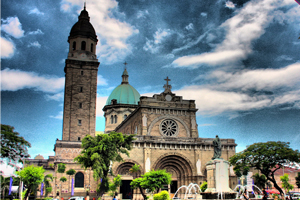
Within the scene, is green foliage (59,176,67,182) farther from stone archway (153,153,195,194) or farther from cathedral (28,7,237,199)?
stone archway (153,153,195,194)

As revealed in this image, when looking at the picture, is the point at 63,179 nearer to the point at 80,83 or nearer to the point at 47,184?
the point at 47,184

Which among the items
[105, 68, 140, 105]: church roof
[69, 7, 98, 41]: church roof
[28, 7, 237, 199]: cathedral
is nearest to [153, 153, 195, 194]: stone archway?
[28, 7, 237, 199]: cathedral

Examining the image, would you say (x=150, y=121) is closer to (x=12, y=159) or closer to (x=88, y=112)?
(x=88, y=112)

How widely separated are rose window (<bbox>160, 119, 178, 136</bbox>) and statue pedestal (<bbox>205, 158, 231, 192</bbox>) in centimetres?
2617

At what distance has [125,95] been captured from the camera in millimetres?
77188

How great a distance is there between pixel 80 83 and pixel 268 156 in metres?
36.0

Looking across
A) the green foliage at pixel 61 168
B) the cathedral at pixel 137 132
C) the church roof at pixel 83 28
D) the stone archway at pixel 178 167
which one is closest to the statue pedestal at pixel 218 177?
the cathedral at pixel 137 132

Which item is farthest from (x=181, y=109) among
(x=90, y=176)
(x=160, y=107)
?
(x=90, y=176)

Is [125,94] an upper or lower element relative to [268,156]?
upper

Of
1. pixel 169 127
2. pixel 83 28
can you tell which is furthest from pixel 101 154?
pixel 83 28

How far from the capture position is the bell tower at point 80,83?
56719 mm

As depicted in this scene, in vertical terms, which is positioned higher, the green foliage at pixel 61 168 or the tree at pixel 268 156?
the tree at pixel 268 156

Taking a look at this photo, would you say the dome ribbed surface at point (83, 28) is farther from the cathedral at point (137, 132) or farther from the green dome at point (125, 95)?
the green dome at point (125, 95)

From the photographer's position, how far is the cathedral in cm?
4859
